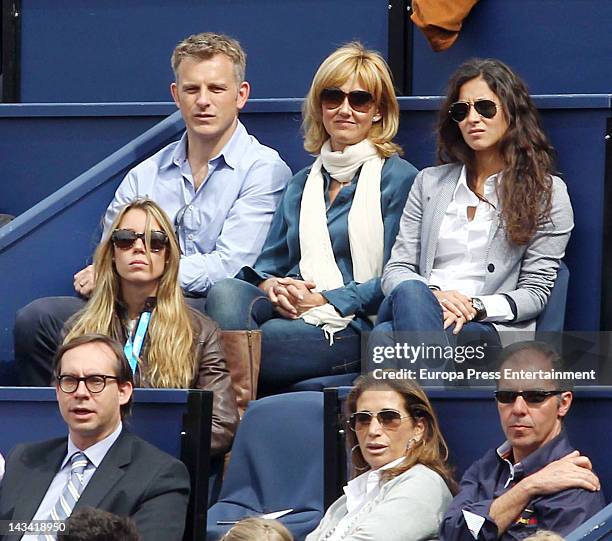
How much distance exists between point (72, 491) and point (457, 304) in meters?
1.41

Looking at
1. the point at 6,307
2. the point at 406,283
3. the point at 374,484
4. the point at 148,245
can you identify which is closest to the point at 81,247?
the point at 6,307

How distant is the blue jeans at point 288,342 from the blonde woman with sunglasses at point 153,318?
0.19 metres

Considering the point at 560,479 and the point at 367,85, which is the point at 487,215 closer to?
the point at 367,85

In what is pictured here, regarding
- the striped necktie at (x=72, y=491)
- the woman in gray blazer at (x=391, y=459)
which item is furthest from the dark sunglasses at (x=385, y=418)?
the striped necktie at (x=72, y=491)

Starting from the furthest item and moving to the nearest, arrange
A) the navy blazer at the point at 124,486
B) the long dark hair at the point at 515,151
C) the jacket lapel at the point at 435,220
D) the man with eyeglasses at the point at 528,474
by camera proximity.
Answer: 1. the jacket lapel at the point at 435,220
2. the long dark hair at the point at 515,151
3. the navy blazer at the point at 124,486
4. the man with eyeglasses at the point at 528,474

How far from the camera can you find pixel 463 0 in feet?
23.4

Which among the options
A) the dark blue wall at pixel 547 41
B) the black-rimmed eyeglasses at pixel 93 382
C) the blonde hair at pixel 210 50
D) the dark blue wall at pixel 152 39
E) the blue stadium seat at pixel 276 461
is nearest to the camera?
the black-rimmed eyeglasses at pixel 93 382

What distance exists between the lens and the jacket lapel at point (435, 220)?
611 centimetres

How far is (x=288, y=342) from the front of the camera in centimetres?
599

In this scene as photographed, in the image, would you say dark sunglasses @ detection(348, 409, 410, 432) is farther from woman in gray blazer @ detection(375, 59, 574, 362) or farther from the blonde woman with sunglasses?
woman in gray blazer @ detection(375, 59, 574, 362)

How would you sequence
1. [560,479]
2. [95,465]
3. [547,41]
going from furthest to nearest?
[547,41] < [95,465] < [560,479]

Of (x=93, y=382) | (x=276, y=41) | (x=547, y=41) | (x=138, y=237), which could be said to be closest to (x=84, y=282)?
(x=138, y=237)

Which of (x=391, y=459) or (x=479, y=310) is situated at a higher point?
(x=479, y=310)

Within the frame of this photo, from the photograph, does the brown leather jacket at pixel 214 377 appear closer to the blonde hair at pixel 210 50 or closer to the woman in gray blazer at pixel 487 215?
the woman in gray blazer at pixel 487 215
